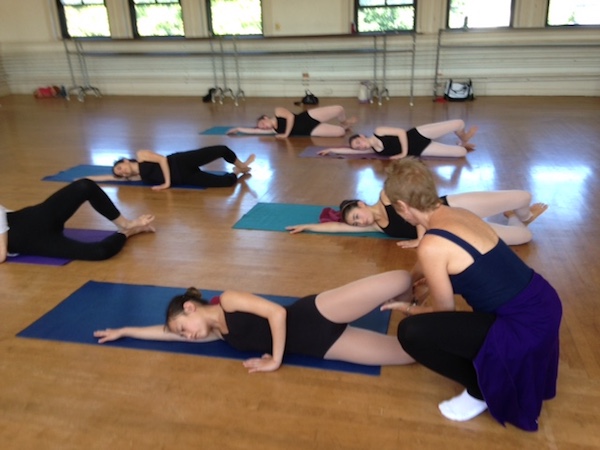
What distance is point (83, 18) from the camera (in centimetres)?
977

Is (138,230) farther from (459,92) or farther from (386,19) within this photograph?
(386,19)

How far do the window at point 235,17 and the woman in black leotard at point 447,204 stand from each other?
6765mm

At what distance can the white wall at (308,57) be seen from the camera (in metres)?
8.00

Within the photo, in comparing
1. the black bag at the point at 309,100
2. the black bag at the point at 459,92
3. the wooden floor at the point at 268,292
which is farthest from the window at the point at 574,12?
the black bag at the point at 309,100

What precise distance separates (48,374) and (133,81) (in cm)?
888

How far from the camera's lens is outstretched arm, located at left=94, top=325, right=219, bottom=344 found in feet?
7.03

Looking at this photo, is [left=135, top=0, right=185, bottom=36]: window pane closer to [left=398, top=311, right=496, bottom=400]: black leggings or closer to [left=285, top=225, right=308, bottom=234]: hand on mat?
[left=285, top=225, right=308, bottom=234]: hand on mat

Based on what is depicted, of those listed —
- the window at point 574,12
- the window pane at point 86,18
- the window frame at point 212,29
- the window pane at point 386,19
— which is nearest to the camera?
the window at point 574,12

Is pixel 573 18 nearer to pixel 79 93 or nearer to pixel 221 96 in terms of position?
pixel 221 96

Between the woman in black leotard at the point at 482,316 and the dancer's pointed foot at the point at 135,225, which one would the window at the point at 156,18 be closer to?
the dancer's pointed foot at the point at 135,225

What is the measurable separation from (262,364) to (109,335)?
0.70 metres

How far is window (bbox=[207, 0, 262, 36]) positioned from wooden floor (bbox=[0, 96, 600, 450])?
4.13m

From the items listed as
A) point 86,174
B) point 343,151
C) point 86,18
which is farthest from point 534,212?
point 86,18

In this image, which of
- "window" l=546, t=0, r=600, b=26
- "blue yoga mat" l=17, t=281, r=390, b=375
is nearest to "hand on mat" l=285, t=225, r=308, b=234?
"blue yoga mat" l=17, t=281, r=390, b=375
